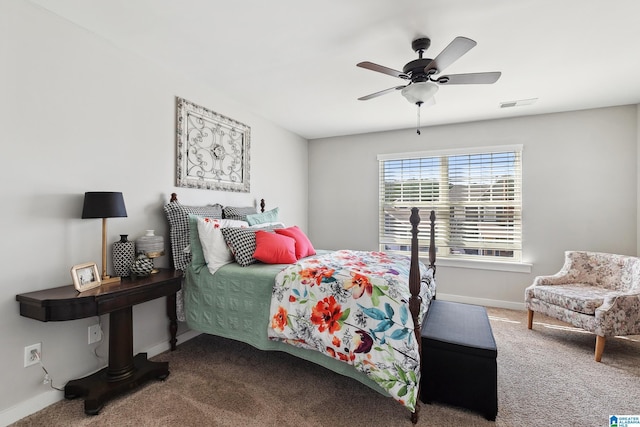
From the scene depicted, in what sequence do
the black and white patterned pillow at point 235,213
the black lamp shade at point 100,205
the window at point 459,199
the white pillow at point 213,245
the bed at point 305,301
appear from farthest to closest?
the window at point 459,199, the black and white patterned pillow at point 235,213, the white pillow at point 213,245, the black lamp shade at point 100,205, the bed at point 305,301

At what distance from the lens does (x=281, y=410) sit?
1901 millimetres

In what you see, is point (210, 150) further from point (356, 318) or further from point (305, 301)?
point (356, 318)

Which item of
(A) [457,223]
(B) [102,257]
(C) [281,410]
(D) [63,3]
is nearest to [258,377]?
(C) [281,410]

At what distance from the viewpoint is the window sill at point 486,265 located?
3826 mm

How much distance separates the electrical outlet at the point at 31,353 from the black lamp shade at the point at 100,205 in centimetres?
84

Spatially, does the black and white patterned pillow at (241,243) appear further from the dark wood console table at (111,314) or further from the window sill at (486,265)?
the window sill at (486,265)

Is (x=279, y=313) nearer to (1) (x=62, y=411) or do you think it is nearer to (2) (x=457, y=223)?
(1) (x=62, y=411)

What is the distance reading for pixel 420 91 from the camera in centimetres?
221

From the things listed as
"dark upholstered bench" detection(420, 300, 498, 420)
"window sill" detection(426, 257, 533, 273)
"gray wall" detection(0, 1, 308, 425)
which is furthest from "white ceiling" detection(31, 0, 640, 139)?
"dark upholstered bench" detection(420, 300, 498, 420)

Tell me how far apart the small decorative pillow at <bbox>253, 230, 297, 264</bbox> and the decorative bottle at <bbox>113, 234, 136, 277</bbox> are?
0.93 meters

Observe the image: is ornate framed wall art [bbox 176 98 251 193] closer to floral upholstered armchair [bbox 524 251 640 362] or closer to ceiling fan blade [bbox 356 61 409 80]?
ceiling fan blade [bbox 356 61 409 80]

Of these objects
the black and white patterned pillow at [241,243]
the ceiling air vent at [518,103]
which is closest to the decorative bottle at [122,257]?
the black and white patterned pillow at [241,243]

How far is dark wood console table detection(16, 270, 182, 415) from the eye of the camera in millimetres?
1712

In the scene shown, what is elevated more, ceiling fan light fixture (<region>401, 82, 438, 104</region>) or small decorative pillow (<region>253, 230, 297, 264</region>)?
ceiling fan light fixture (<region>401, 82, 438, 104</region>)
